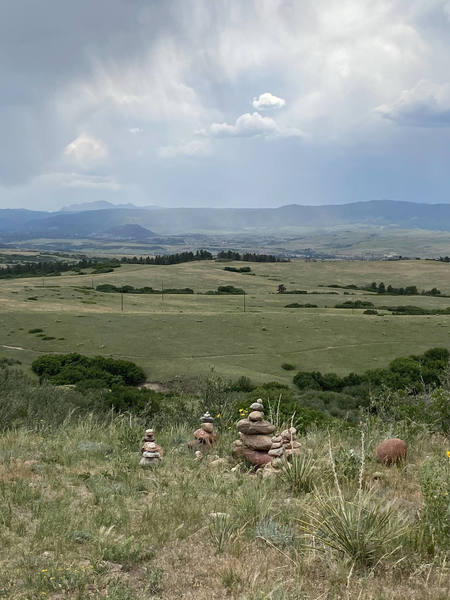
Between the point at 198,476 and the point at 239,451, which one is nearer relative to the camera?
the point at 198,476

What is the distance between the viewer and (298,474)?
7.17m

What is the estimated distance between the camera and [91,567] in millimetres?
4805

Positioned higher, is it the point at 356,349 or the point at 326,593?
the point at 326,593

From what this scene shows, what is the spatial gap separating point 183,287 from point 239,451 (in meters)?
104

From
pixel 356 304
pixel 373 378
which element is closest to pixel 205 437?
pixel 373 378

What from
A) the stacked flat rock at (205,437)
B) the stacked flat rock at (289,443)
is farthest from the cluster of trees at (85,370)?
the stacked flat rock at (289,443)

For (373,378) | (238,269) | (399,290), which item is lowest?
(373,378)

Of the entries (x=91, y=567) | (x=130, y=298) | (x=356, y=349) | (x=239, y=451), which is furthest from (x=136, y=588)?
(x=130, y=298)

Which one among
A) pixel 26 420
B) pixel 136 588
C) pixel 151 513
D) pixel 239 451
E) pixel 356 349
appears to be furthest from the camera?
pixel 356 349

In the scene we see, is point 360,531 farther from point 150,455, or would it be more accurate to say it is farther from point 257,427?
point 150,455

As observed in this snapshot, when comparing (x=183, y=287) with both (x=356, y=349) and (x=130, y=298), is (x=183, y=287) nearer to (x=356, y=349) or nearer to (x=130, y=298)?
(x=130, y=298)

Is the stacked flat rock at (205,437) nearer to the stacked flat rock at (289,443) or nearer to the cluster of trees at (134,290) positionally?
the stacked flat rock at (289,443)

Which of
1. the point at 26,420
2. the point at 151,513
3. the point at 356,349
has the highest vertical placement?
the point at 151,513

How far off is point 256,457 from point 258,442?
25cm
